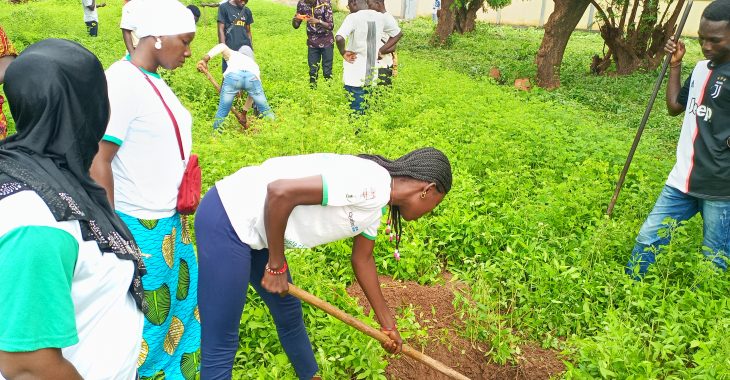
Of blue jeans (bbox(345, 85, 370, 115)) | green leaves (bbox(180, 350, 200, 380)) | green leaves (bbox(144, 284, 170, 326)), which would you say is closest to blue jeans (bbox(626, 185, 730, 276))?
green leaves (bbox(180, 350, 200, 380))

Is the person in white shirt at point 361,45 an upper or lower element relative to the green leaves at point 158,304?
upper

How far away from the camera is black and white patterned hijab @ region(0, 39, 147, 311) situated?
1.20 metres

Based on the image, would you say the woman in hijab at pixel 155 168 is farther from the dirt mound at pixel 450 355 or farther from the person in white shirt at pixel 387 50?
the person in white shirt at pixel 387 50

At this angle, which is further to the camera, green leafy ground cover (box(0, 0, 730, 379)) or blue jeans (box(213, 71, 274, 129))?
→ blue jeans (box(213, 71, 274, 129))

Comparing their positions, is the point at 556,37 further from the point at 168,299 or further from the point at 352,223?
the point at 168,299

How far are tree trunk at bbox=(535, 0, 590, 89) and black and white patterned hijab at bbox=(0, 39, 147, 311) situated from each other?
10141 mm

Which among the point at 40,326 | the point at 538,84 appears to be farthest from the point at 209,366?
the point at 538,84

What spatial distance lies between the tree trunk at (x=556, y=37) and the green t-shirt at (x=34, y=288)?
10.4 metres

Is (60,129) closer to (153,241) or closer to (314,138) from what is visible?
(153,241)

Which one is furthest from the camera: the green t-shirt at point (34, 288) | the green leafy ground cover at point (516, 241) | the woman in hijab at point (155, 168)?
the green leafy ground cover at point (516, 241)

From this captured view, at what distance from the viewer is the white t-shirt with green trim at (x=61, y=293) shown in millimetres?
1104

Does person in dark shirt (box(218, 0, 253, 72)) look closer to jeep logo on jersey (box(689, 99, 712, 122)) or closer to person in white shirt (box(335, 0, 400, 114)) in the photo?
person in white shirt (box(335, 0, 400, 114))

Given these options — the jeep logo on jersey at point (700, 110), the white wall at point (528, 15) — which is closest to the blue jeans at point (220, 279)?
the jeep logo on jersey at point (700, 110)

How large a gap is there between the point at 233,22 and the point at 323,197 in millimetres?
6288
